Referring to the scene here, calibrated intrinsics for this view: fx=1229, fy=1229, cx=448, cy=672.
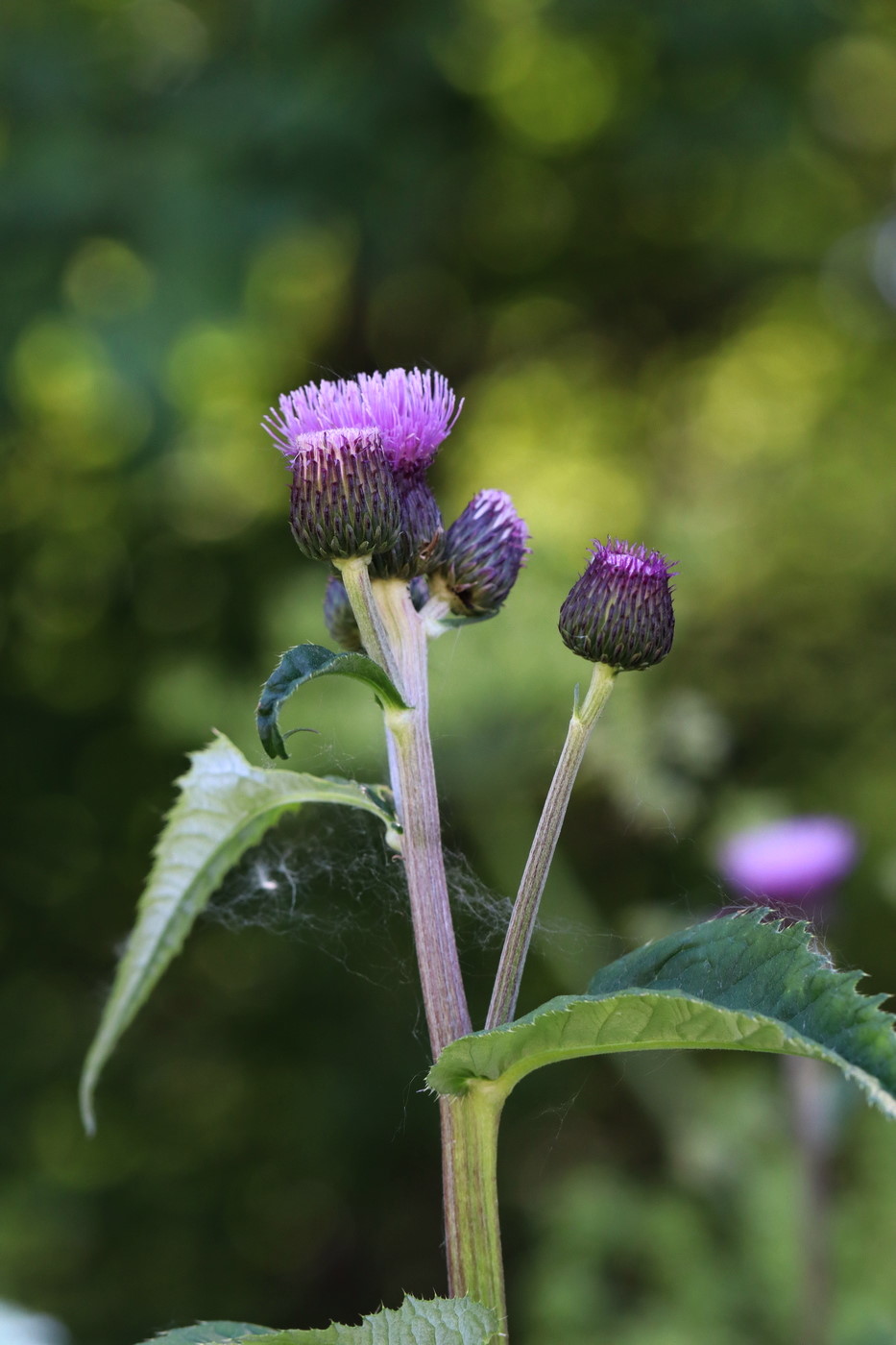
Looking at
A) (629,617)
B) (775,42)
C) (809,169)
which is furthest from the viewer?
(809,169)

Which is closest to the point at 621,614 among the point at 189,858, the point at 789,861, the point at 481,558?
the point at 481,558

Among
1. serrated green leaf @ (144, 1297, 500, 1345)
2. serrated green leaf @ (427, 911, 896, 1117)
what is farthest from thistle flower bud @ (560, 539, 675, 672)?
serrated green leaf @ (144, 1297, 500, 1345)

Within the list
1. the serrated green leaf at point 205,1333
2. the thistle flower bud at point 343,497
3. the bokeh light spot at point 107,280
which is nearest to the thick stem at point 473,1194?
the serrated green leaf at point 205,1333

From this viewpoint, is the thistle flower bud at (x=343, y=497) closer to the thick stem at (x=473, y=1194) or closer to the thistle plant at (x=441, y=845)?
the thistle plant at (x=441, y=845)

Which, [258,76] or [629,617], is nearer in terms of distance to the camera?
[629,617]

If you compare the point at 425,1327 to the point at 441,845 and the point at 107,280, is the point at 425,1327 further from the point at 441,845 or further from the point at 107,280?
the point at 107,280

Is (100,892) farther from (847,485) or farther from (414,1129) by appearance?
(847,485)

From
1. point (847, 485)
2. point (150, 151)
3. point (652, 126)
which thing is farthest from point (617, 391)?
point (150, 151)
